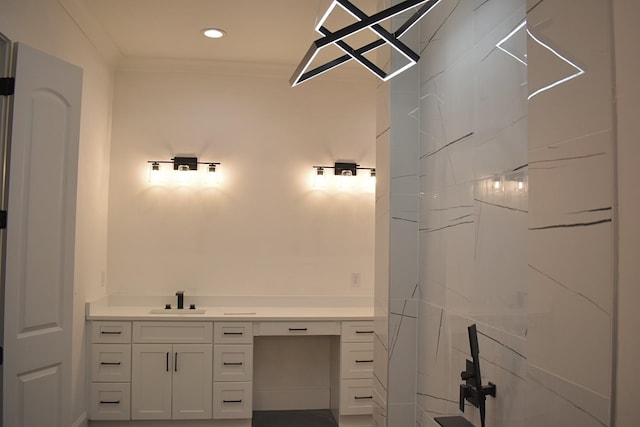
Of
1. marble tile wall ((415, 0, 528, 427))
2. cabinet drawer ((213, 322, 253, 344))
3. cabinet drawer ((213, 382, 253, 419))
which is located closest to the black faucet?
cabinet drawer ((213, 322, 253, 344))

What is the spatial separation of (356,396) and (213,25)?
117 inches

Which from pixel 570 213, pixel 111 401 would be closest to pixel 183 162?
pixel 111 401

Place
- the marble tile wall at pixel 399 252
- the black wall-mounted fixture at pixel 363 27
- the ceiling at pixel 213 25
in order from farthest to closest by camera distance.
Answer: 1. the ceiling at pixel 213 25
2. the marble tile wall at pixel 399 252
3. the black wall-mounted fixture at pixel 363 27

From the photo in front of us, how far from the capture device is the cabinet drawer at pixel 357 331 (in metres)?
3.74

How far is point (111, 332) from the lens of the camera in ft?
11.7

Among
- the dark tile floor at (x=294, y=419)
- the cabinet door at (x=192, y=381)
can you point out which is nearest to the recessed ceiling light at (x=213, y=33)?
the cabinet door at (x=192, y=381)

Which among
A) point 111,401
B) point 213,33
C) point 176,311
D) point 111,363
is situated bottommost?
point 111,401

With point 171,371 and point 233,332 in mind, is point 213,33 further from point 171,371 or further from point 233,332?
point 171,371

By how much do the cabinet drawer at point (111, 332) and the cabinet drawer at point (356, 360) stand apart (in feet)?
5.29

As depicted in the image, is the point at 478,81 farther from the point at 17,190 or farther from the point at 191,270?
the point at 191,270

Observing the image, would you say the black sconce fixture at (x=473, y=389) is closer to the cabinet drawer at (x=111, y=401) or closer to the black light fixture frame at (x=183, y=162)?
the cabinet drawer at (x=111, y=401)

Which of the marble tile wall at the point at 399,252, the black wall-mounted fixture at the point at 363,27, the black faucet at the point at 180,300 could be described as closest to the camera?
the black wall-mounted fixture at the point at 363,27

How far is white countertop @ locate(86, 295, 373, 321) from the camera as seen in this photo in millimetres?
3611

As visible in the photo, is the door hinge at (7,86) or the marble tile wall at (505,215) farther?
the door hinge at (7,86)
